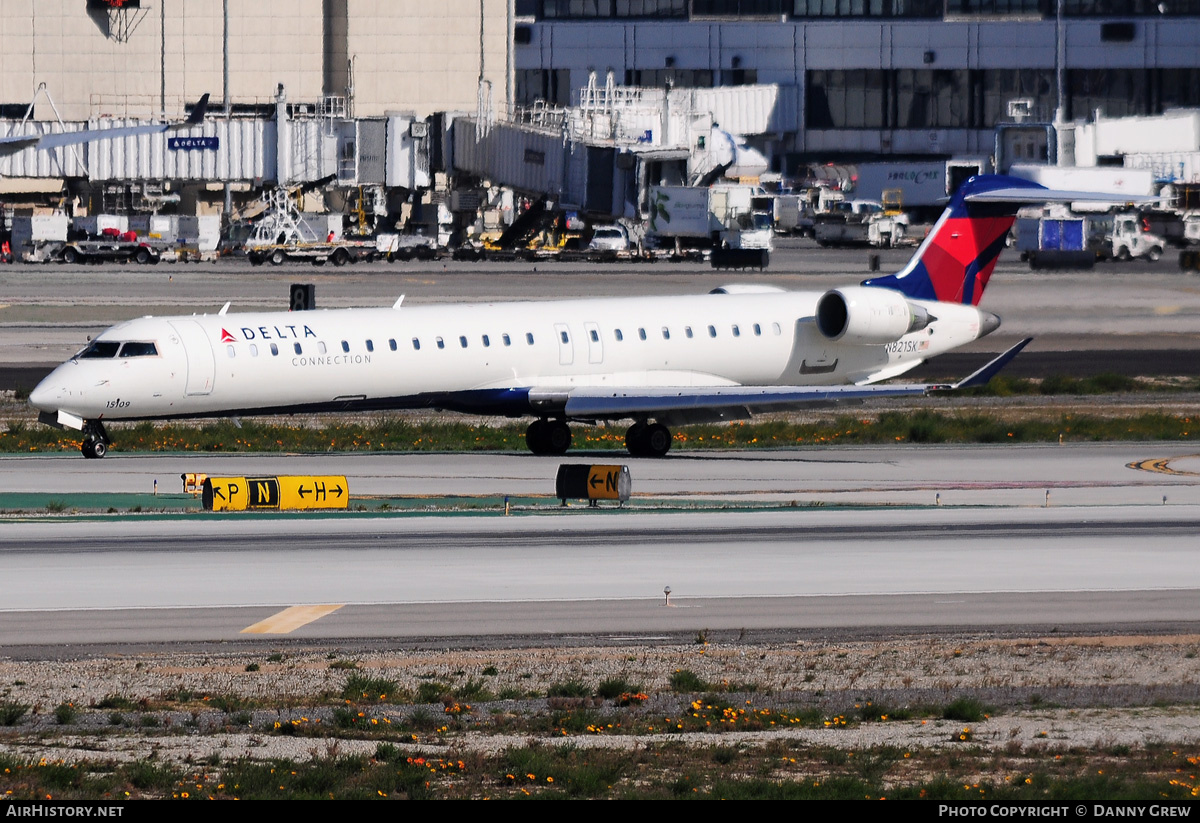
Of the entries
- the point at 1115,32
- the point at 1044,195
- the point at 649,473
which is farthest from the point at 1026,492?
the point at 1115,32

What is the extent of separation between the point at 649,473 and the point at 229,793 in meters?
23.7

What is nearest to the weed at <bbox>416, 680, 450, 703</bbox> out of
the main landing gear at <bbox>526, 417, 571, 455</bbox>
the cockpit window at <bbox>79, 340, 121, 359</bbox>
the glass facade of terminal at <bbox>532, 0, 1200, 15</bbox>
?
the cockpit window at <bbox>79, 340, 121, 359</bbox>

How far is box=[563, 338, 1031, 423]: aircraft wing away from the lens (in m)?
37.9

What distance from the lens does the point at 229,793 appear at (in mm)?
14328

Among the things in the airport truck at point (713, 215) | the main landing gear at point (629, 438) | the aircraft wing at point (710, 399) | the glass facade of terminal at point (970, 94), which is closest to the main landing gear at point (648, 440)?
the main landing gear at point (629, 438)

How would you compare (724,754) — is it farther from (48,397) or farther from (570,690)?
(48,397)

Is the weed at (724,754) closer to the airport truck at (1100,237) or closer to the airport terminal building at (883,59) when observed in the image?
the airport truck at (1100,237)

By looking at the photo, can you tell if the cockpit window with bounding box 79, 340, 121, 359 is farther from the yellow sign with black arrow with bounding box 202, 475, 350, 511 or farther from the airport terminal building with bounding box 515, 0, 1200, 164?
the airport terminal building with bounding box 515, 0, 1200, 164

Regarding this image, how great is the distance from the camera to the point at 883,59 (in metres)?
157

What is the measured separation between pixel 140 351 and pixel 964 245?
65.4ft

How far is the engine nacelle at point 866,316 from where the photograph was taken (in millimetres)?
41531

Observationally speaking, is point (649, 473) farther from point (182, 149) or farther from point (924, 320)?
point (182, 149)

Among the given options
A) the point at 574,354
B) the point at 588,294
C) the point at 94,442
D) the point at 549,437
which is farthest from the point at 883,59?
the point at 94,442

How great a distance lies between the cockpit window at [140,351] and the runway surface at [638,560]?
243cm
